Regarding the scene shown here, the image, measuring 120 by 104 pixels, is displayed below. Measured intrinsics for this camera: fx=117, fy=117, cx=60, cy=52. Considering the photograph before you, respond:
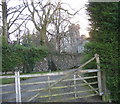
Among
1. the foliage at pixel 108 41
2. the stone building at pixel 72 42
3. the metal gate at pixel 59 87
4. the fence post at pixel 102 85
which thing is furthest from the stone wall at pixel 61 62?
the stone building at pixel 72 42

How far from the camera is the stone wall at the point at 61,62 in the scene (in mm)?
10320

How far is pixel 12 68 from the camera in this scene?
26.8ft

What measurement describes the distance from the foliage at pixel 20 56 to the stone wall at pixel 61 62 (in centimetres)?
61

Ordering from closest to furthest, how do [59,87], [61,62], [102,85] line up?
[59,87], [102,85], [61,62]

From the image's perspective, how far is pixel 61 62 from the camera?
11.9m

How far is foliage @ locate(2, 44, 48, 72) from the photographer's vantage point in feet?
26.0

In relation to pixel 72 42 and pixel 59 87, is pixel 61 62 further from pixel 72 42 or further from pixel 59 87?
pixel 72 42

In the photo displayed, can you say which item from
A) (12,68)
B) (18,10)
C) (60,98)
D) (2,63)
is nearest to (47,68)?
(12,68)

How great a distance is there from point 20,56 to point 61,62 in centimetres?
451

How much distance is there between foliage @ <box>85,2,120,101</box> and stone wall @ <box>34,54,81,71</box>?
6.87 meters

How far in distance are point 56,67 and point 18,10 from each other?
6763 mm

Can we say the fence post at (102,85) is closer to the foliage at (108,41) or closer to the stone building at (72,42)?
the foliage at (108,41)

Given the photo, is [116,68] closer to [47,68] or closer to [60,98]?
[60,98]

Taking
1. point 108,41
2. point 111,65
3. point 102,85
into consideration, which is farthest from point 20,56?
point 111,65
